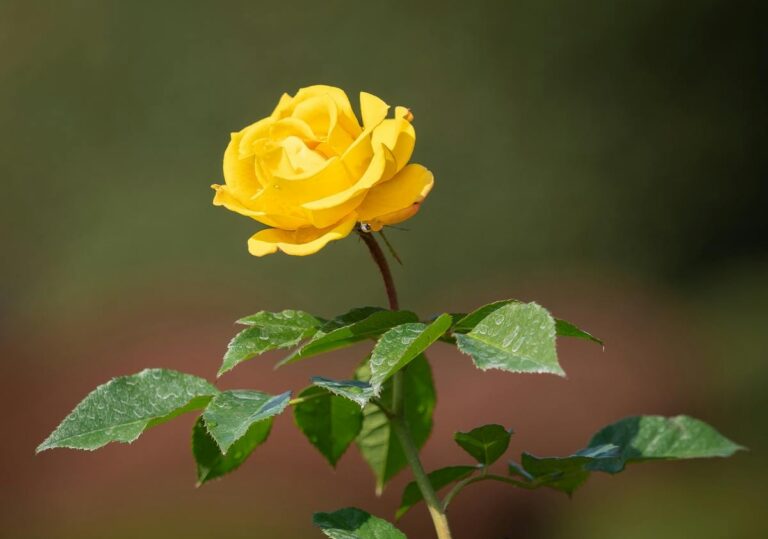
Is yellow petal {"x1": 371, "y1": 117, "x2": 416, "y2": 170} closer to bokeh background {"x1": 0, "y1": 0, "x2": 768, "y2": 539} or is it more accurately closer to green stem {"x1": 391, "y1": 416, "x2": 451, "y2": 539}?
green stem {"x1": 391, "y1": 416, "x2": 451, "y2": 539}

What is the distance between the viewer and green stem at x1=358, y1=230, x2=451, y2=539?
1.74ft

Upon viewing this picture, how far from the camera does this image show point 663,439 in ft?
2.13

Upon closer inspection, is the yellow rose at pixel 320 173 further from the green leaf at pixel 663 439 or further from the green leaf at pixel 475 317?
the green leaf at pixel 663 439

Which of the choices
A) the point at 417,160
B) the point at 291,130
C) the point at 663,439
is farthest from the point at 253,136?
the point at 417,160

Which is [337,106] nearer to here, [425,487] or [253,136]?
[253,136]

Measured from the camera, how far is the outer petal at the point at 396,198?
54cm

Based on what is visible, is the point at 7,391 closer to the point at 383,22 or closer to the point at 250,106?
the point at 250,106

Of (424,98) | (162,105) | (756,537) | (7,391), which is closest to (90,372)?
(7,391)

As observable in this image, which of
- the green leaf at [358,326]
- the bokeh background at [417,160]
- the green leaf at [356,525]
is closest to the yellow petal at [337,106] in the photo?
the green leaf at [358,326]

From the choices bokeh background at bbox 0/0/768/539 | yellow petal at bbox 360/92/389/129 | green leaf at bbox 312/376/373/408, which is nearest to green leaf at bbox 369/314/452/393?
green leaf at bbox 312/376/373/408

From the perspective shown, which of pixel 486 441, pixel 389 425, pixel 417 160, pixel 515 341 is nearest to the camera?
pixel 515 341

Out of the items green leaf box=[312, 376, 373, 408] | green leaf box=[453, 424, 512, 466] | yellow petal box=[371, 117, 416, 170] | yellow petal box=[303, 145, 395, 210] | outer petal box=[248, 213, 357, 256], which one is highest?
yellow petal box=[371, 117, 416, 170]

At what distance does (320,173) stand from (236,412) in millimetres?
135

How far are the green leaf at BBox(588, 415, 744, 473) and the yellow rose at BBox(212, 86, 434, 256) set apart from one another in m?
0.23
